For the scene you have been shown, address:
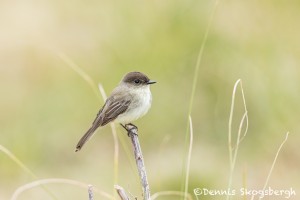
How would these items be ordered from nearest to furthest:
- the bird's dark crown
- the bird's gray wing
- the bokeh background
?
the bird's gray wing
the bird's dark crown
the bokeh background

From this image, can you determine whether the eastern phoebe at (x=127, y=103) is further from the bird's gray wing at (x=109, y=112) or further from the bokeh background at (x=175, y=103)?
the bokeh background at (x=175, y=103)

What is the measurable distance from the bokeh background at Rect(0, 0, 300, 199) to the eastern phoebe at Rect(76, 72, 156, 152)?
138cm

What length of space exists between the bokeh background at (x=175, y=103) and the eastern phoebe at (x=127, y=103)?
4.53 feet

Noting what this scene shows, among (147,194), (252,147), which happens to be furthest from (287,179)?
(147,194)

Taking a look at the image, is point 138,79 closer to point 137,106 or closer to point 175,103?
point 137,106

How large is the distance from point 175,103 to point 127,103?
2428mm

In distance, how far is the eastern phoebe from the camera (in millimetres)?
5719

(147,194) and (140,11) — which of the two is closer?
(147,194)

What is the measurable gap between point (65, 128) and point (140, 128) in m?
0.73

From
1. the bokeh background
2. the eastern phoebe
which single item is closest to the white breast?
the eastern phoebe

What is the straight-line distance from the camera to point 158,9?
8727 mm

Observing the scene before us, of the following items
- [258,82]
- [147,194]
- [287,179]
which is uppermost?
[147,194]

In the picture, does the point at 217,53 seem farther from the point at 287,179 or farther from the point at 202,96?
the point at 287,179

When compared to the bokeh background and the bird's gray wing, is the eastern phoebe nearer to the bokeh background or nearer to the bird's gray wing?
the bird's gray wing
